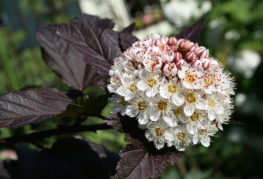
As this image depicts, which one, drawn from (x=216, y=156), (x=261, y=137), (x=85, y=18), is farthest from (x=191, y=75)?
(x=216, y=156)

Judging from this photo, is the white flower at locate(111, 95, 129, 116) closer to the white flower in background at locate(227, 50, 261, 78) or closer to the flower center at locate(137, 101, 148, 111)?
the flower center at locate(137, 101, 148, 111)

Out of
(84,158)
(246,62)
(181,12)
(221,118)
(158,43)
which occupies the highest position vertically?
(158,43)

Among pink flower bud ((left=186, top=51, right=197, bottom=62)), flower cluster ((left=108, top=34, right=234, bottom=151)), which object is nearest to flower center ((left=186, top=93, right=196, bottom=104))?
flower cluster ((left=108, top=34, right=234, bottom=151))

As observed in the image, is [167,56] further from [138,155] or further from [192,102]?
[138,155]

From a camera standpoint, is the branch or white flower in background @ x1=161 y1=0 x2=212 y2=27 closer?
the branch

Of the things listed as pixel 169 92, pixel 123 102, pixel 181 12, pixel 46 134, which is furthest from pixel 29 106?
pixel 181 12

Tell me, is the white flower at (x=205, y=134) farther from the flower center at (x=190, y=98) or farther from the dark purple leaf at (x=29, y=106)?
A: the dark purple leaf at (x=29, y=106)
